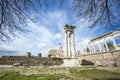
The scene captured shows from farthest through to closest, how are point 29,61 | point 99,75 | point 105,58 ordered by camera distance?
point 105,58 < point 29,61 < point 99,75

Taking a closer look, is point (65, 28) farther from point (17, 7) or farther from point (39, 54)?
point (17, 7)

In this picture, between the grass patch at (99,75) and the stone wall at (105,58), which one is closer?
the grass patch at (99,75)

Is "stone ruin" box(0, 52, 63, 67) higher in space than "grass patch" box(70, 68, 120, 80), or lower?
higher

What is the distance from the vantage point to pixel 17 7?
480cm

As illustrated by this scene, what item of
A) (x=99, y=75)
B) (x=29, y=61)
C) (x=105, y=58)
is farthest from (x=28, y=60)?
(x=105, y=58)

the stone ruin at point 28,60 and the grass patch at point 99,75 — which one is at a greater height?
the stone ruin at point 28,60

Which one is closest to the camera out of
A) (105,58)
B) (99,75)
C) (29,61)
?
(99,75)

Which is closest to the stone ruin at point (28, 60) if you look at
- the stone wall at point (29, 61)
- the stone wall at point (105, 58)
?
the stone wall at point (29, 61)

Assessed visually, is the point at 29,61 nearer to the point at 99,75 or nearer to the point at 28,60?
the point at 28,60

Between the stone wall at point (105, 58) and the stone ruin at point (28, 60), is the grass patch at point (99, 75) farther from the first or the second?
the stone ruin at point (28, 60)

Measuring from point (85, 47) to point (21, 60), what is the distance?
2029 cm

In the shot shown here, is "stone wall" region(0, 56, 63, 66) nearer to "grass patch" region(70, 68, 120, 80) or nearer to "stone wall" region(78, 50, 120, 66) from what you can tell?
"stone wall" region(78, 50, 120, 66)

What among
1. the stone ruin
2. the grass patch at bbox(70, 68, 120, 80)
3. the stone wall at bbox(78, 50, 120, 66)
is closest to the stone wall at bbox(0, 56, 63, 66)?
the stone ruin

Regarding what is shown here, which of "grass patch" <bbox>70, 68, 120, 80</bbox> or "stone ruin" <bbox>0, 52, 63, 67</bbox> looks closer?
"grass patch" <bbox>70, 68, 120, 80</bbox>
